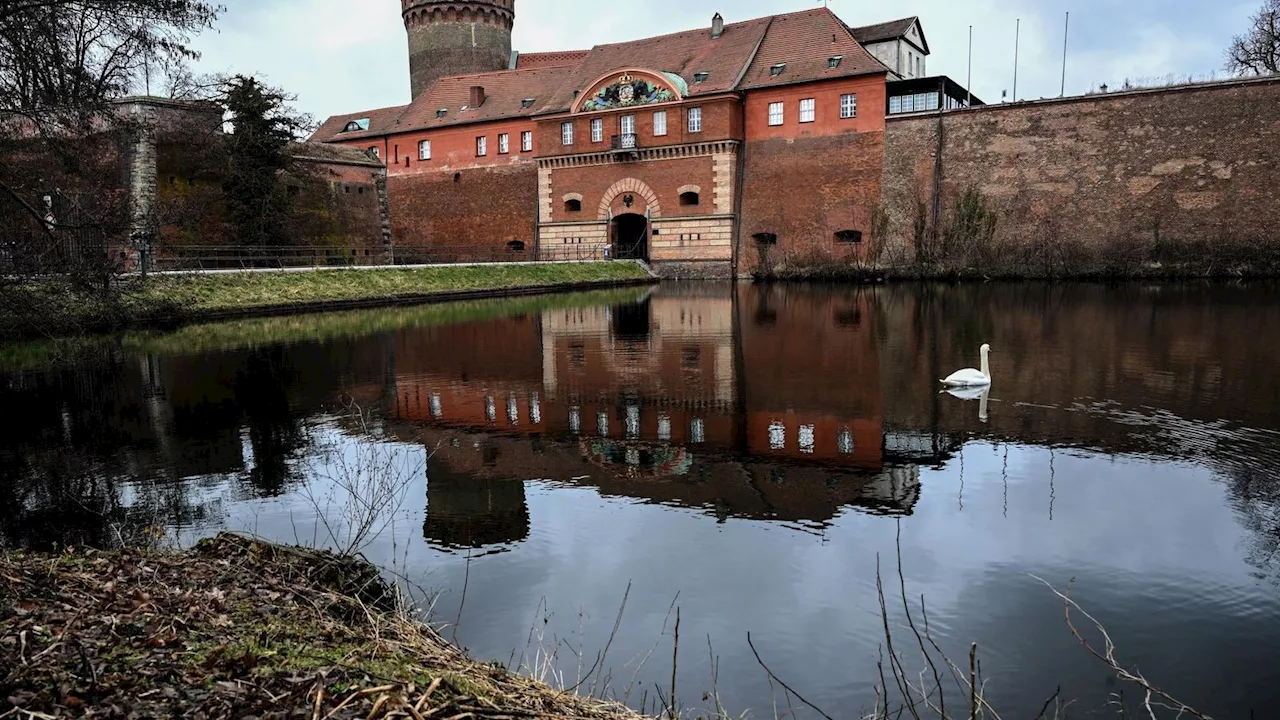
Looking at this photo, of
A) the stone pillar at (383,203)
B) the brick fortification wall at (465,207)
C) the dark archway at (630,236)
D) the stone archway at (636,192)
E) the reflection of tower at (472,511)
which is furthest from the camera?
the stone pillar at (383,203)

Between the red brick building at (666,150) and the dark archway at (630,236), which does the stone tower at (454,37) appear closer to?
the red brick building at (666,150)

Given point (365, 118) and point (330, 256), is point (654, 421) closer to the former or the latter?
point (330, 256)

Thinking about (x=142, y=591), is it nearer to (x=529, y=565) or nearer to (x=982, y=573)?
(x=529, y=565)

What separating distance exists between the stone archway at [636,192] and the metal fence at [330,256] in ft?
7.64

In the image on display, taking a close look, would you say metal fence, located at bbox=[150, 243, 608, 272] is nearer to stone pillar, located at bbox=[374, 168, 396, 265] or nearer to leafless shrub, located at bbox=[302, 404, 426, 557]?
stone pillar, located at bbox=[374, 168, 396, 265]

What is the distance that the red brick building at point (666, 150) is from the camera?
34281 millimetres

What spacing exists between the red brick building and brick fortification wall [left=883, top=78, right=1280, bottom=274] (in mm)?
2450

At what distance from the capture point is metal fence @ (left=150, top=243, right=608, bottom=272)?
27.9 m

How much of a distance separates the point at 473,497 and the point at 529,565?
1.59 metres

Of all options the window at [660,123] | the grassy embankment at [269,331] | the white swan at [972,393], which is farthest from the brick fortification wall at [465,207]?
the white swan at [972,393]

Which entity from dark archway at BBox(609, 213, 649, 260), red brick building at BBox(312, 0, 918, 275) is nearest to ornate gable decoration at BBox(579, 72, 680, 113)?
red brick building at BBox(312, 0, 918, 275)

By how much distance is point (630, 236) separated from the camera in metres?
40.8

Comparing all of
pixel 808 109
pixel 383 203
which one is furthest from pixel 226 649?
pixel 383 203

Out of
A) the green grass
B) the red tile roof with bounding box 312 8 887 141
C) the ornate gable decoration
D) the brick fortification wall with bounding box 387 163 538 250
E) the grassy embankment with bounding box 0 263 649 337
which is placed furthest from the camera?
the brick fortification wall with bounding box 387 163 538 250
